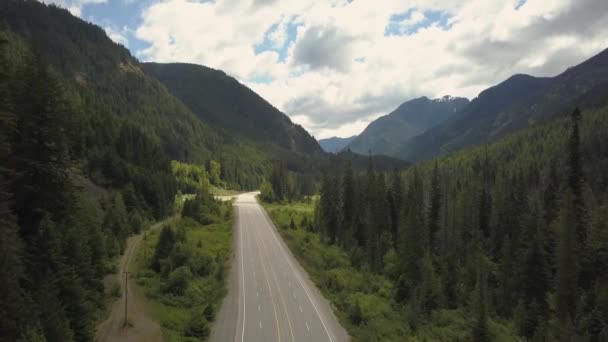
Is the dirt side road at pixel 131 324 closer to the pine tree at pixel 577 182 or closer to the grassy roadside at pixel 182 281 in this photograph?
the grassy roadside at pixel 182 281

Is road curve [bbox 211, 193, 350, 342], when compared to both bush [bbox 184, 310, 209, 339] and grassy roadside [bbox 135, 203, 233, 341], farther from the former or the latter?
grassy roadside [bbox 135, 203, 233, 341]

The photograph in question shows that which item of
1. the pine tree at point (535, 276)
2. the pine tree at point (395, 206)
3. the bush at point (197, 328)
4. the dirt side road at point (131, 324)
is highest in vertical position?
the pine tree at point (395, 206)

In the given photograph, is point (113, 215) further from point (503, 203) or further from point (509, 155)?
point (509, 155)

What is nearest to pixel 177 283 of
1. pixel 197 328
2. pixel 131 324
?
pixel 131 324

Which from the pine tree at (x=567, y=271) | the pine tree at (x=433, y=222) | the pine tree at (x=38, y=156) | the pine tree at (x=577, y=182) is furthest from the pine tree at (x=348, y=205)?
the pine tree at (x=38, y=156)

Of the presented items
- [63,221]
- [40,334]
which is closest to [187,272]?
[63,221]
